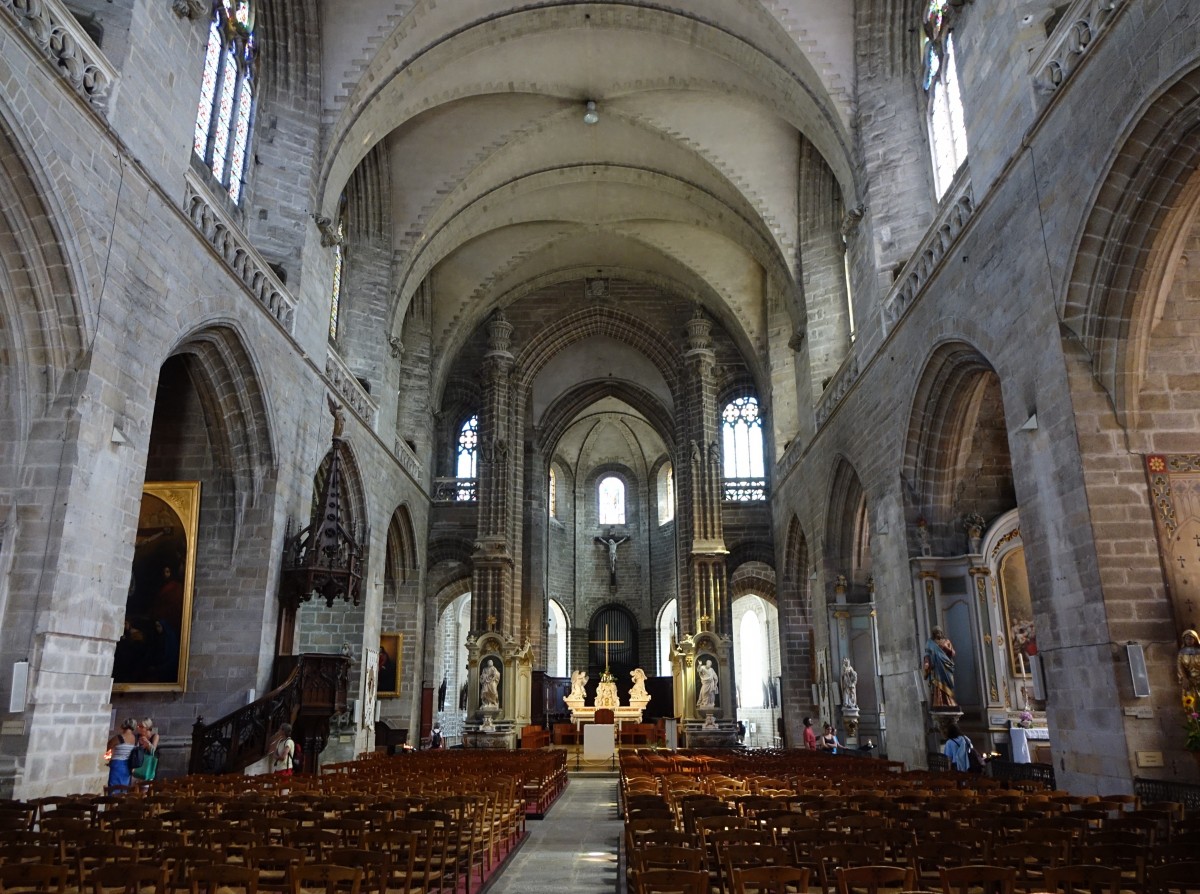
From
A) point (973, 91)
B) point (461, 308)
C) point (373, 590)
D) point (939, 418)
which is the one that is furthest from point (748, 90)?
point (373, 590)

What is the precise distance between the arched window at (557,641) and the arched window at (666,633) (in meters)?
3.98

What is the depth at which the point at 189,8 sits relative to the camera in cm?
1287

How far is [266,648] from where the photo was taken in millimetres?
14852

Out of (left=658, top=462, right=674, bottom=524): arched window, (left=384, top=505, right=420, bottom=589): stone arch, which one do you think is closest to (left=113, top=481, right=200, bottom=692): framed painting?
(left=384, top=505, right=420, bottom=589): stone arch

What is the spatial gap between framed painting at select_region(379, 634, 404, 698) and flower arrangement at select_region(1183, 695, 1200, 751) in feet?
62.6

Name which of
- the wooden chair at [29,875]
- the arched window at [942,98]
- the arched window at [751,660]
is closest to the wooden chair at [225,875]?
the wooden chair at [29,875]

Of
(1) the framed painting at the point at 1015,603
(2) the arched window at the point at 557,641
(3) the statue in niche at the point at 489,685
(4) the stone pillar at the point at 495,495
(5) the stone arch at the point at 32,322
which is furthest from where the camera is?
(2) the arched window at the point at 557,641

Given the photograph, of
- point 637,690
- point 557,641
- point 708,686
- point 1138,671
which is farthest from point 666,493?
point 1138,671

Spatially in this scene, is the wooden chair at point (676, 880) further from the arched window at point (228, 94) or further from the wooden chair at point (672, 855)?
the arched window at point (228, 94)

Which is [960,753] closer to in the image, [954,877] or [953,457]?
[953,457]

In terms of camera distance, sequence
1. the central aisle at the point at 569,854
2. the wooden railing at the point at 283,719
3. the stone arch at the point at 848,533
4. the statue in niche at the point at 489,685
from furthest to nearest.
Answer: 1. the statue in niche at the point at 489,685
2. the stone arch at the point at 848,533
3. the wooden railing at the point at 283,719
4. the central aisle at the point at 569,854

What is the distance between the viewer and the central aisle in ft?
26.0

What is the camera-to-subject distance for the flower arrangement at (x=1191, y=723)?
8312mm

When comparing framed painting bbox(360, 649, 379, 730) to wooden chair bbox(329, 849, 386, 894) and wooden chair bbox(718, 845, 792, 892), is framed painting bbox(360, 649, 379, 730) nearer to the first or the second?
wooden chair bbox(329, 849, 386, 894)
